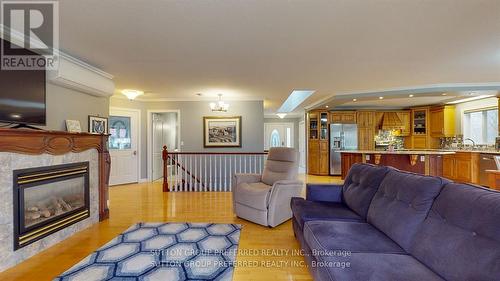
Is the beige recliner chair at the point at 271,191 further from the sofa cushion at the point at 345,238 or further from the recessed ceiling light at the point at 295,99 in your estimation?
the recessed ceiling light at the point at 295,99

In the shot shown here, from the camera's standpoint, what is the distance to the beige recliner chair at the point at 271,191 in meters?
3.12

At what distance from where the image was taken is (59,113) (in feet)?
10.7

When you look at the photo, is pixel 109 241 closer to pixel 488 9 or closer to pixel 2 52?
pixel 2 52

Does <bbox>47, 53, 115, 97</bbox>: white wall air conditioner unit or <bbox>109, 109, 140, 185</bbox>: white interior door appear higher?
<bbox>47, 53, 115, 97</bbox>: white wall air conditioner unit

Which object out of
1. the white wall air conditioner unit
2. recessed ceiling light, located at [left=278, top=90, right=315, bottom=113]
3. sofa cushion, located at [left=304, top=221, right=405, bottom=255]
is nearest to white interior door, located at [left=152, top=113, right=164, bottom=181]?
the white wall air conditioner unit

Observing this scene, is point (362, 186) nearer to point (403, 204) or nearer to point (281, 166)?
point (403, 204)

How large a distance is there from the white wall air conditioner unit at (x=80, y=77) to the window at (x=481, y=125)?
873 cm

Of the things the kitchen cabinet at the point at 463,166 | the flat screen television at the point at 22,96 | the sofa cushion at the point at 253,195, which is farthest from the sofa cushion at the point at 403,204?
the kitchen cabinet at the point at 463,166

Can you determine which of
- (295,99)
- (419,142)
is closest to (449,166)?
(419,142)

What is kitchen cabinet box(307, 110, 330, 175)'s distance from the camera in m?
7.64

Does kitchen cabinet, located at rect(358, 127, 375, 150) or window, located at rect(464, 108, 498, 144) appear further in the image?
kitchen cabinet, located at rect(358, 127, 375, 150)

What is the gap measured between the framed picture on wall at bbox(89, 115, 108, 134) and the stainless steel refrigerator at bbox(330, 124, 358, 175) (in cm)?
620

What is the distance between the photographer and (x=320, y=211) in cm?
236

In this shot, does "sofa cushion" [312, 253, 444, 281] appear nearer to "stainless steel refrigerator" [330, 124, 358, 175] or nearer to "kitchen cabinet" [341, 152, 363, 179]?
"kitchen cabinet" [341, 152, 363, 179]
